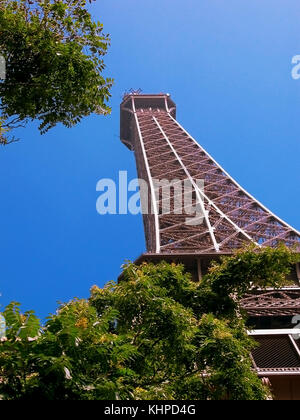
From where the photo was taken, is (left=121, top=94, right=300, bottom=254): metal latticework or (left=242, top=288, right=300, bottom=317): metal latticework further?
(left=121, top=94, right=300, bottom=254): metal latticework

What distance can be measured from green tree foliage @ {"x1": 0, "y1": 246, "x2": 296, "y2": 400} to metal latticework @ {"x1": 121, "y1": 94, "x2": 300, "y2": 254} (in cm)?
1240

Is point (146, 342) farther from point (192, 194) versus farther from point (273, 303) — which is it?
point (192, 194)

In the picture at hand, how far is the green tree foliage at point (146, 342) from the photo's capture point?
534 centimetres

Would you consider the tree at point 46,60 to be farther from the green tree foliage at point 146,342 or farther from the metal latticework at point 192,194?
the metal latticework at point 192,194

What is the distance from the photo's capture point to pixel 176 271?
1026 centimetres

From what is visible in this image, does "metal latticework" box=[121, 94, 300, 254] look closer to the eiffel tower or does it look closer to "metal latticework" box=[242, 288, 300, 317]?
the eiffel tower

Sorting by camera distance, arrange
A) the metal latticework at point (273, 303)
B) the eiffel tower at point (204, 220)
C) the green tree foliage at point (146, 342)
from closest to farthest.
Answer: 1. the green tree foliage at point (146, 342)
2. the eiffel tower at point (204, 220)
3. the metal latticework at point (273, 303)

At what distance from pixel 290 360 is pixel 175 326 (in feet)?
43.5

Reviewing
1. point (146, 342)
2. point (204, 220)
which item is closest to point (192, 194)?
point (204, 220)

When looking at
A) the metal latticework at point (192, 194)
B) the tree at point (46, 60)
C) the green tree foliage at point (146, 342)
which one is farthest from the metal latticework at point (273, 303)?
the tree at point (46, 60)

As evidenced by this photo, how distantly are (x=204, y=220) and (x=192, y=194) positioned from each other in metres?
8.11

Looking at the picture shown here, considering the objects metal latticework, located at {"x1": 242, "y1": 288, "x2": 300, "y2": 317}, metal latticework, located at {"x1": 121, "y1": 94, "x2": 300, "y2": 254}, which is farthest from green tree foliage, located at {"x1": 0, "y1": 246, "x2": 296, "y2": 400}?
metal latticework, located at {"x1": 242, "y1": 288, "x2": 300, "y2": 317}

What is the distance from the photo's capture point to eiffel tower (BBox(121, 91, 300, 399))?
21.3 m
